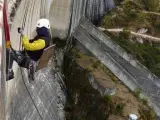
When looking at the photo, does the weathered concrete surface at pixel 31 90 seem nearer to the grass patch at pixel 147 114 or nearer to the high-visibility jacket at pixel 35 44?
the high-visibility jacket at pixel 35 44

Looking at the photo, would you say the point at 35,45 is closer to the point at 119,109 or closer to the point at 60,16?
the point at 119,109

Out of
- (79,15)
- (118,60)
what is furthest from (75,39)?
(118,60)

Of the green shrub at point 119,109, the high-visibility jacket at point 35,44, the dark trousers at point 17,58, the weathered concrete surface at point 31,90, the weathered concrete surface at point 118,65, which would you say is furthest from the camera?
the weathered concrete surface at point 118,65

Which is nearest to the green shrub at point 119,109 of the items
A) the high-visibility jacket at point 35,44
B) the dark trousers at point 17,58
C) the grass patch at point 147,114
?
the grass patch at point 147,114

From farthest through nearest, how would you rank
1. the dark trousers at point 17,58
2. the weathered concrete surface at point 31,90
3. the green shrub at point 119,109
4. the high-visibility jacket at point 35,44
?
the green shrub at point 119,109 < the weathered concrete surface at point 31,90 < the dark trousers at point 17,58 < the high-visibility jacket at point 35,44

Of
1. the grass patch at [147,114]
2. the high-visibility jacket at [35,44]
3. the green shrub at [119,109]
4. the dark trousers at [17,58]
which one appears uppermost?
the high-visibility jacket at [35,44]

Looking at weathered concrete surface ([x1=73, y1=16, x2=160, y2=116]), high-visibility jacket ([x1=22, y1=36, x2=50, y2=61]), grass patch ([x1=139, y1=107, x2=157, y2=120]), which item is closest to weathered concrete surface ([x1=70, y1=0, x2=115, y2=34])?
weathered concrete surface ([x1=73, y1=16, x2=160, y2=116])
